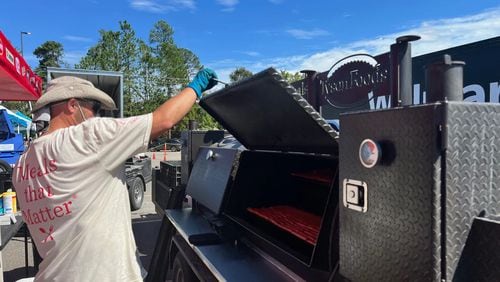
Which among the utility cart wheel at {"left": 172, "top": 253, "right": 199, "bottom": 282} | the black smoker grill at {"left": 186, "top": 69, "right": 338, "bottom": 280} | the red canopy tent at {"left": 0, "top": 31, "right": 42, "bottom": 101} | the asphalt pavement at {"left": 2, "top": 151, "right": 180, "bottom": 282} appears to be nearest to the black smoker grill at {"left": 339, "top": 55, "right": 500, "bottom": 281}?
the black smoker grill at {"left": 186, "top": 69, "right": 338, "bottom": 280}

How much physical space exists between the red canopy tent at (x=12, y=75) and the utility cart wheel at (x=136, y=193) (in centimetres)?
353

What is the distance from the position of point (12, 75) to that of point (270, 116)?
3543 millimetres

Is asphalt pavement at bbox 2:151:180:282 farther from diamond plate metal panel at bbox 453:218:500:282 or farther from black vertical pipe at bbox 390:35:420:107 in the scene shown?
diamond plate metal panel at bbox 453:218:500:282

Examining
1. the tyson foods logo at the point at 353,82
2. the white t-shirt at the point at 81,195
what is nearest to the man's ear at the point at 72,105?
the white t-shirt at the point at 81,195

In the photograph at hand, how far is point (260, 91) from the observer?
8.63 ft

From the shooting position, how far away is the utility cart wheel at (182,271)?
3.57 metres

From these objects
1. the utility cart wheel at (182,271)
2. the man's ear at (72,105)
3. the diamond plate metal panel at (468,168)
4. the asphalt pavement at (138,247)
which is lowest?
the asphalt pavement at (138,247)

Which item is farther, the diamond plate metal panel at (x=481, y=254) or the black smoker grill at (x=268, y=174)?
the black smoker grill at (x=268, y=174)

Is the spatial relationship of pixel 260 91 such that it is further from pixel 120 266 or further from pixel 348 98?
pixel 348 98

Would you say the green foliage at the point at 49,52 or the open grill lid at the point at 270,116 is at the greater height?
the green foliage at the point at 49,52

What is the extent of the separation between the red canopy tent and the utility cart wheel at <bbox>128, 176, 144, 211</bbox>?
3535 millimetres

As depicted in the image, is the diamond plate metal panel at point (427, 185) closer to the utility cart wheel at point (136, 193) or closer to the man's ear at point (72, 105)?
the man's ear at point (72, 105)

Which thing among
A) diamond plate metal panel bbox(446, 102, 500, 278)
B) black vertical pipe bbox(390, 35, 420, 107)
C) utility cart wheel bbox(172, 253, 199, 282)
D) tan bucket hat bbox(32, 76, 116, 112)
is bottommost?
utility cart wheel bbox(172, 253, 199, 282)

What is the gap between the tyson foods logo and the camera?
28.8 ft
